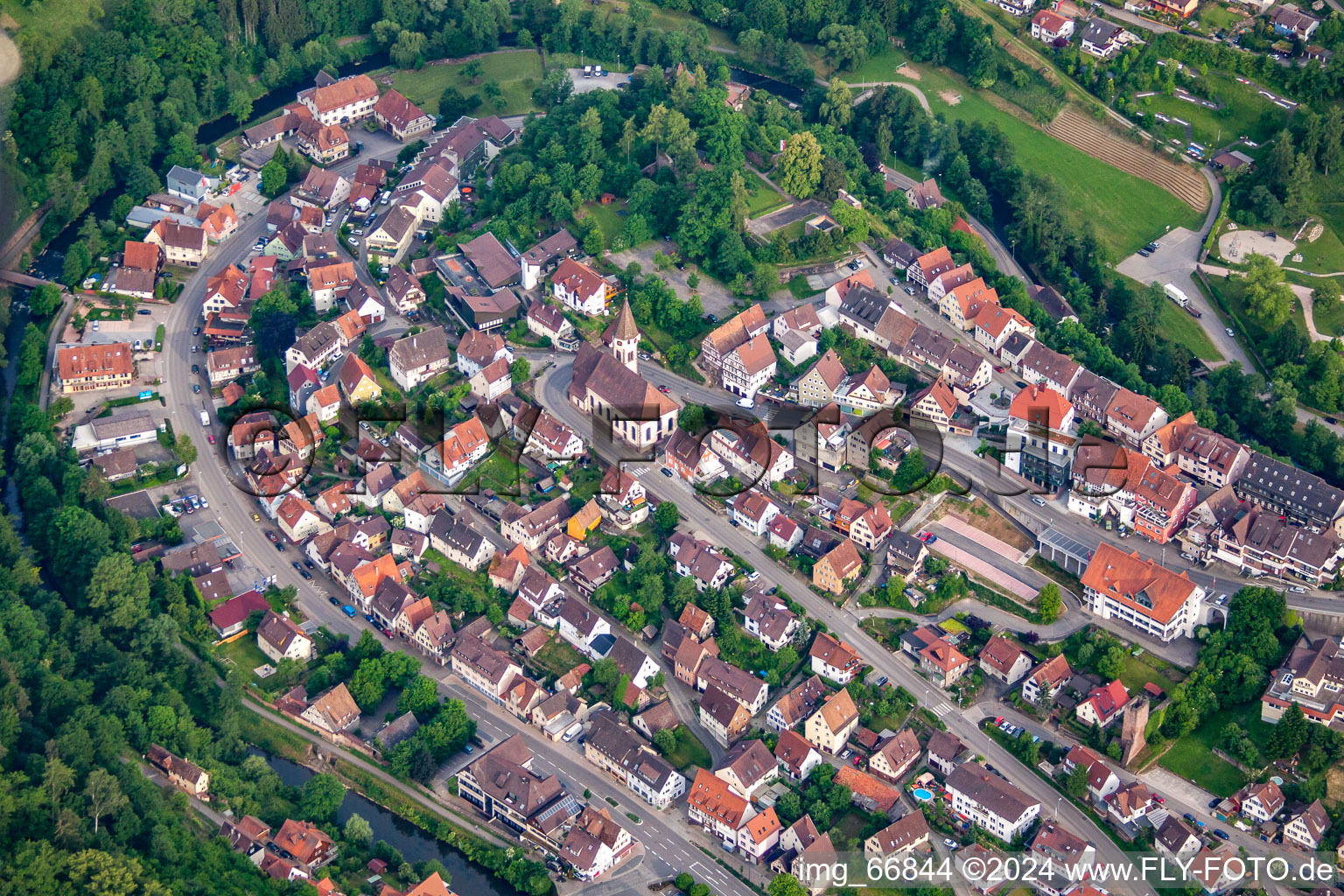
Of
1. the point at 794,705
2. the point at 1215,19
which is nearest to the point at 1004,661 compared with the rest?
the point at 794,705

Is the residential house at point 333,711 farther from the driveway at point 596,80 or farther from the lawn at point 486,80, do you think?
the lawn at point 486,80

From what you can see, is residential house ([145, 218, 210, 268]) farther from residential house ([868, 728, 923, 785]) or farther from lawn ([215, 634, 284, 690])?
residential house ([868, 728, 923, 785])

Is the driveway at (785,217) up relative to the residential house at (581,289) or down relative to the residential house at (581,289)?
up

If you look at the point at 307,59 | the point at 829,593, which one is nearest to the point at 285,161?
the point at 307,59

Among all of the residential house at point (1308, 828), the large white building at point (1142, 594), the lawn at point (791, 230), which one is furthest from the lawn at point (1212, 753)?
the lawn at point (791, 230)

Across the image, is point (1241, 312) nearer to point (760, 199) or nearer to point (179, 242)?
point (760, 199)

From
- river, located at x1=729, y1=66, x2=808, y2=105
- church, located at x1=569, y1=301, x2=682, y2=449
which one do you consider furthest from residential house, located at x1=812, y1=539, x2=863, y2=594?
river, located at x1=729, y1=66, x2=808, y2=105

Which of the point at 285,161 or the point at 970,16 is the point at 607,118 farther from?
the point at 970,16
